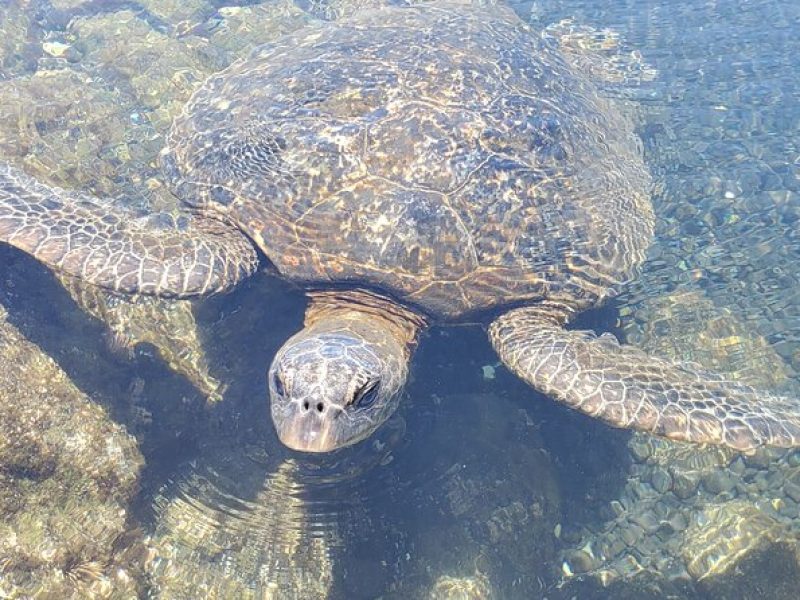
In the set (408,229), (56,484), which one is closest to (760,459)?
(408,229)

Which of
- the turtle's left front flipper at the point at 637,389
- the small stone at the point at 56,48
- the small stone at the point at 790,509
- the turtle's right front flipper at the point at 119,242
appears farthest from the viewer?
the small stone at the point at 56,48

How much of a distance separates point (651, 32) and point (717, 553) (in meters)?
8.30

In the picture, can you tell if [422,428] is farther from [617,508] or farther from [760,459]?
[760,459]

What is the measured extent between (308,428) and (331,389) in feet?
0.90

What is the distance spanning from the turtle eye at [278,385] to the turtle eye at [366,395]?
0.47 metres

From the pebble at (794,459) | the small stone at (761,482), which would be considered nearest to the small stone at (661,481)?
the small stone at (761,482)

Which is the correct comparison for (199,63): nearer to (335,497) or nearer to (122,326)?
(122,326)

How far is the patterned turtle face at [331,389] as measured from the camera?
12.7 feet

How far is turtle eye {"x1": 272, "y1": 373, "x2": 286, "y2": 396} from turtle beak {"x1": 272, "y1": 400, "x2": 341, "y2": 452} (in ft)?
0.60

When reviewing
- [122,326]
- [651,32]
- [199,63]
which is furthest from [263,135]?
[651,32]

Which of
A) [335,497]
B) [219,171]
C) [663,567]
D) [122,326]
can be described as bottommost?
[663,567]

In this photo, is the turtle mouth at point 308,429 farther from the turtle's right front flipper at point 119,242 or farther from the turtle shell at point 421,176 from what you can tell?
the turtle's right front flipper at point 119,242

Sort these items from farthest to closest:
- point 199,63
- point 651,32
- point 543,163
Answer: point 651,32 < point 199,63 < point 543,163

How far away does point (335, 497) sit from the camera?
5.21 meters
